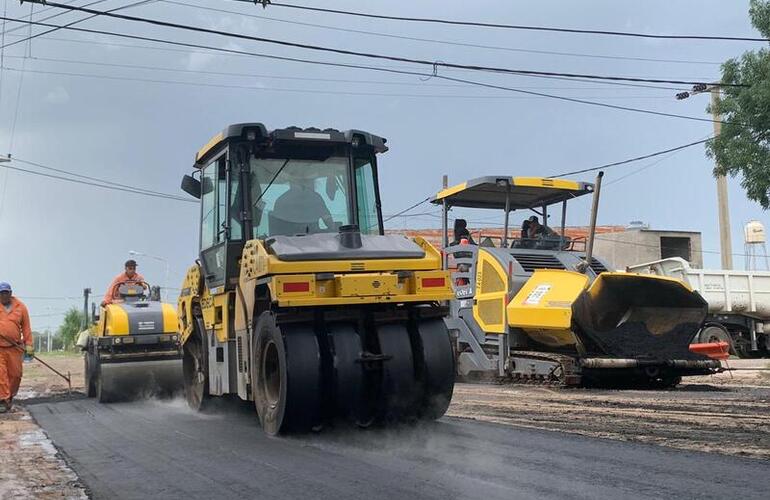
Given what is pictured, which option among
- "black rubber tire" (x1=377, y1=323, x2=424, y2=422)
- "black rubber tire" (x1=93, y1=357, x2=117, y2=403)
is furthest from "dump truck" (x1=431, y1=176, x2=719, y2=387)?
"black rubber tire" (x1=93, y1=357, x2=117, y2=403)

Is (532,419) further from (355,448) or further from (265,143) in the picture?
(265,143)

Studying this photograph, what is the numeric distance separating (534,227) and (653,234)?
22.5 metres

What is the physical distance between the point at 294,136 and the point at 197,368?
3.21m

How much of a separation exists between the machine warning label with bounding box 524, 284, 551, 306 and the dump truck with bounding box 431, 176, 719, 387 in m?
0.01

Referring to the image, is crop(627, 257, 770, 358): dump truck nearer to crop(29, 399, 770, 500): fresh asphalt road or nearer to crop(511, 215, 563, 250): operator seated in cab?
crop(511, 215, 563, 250): operator seated in cab

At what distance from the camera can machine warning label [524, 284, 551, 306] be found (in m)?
10.5

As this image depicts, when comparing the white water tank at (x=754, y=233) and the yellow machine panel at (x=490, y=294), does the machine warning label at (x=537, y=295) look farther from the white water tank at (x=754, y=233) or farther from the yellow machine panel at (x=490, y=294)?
the white water tank at (x=754, y=233)

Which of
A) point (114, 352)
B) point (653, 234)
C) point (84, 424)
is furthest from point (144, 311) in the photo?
point (653, 234)

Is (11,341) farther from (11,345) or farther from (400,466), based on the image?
(400,466)

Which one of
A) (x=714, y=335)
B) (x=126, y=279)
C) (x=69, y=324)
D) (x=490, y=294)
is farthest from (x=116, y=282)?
(x=69, y=324)

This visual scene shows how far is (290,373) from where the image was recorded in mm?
6215

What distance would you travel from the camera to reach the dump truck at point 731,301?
17.2m

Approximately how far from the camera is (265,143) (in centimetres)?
752

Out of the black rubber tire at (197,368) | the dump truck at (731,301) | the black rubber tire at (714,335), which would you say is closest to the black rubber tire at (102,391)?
the black rubber tire at (197,368)
